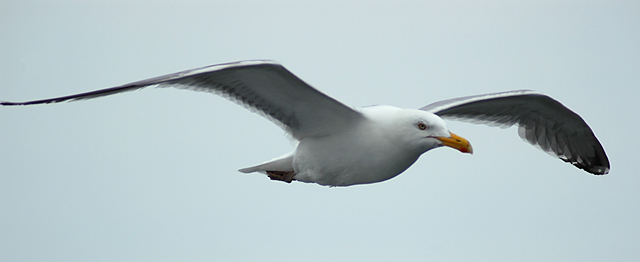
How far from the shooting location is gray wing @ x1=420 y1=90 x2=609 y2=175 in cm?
738

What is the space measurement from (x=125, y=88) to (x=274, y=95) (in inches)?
50.4

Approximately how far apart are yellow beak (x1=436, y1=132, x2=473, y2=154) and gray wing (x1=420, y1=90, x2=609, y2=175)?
5.51 ft

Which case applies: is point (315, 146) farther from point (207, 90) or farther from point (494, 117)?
point (494, 117)

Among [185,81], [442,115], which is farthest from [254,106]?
[442,115]

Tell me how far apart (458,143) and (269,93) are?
63.7 inches

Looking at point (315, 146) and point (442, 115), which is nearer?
point (315, 146)

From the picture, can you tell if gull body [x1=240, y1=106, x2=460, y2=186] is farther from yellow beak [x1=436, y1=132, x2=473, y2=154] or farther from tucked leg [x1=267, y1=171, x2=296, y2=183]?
tucked leg [x1=267, y1=171, x2=296, y2=183]

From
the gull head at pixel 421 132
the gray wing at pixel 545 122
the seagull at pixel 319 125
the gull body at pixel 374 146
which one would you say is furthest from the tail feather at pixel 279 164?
the gray wing at pixel 545 122

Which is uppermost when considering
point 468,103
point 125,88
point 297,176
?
point 468,103

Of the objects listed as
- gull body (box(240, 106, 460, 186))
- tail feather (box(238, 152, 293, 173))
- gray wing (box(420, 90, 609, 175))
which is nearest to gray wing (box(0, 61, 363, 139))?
gull body (box(240, 106, 460, 186))

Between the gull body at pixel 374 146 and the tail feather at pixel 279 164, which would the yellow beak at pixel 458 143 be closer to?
the gull body at pixel 374 146

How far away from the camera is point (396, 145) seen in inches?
223

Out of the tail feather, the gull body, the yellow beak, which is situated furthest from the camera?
the tail feather

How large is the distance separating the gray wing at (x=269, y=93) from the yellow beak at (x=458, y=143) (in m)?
0.75
